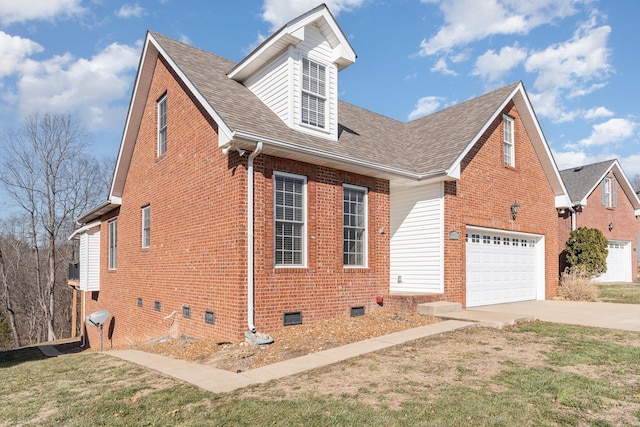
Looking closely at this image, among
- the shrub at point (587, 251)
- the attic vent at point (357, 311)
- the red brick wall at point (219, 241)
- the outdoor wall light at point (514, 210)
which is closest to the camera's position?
the red brick wall at point (219, 241)

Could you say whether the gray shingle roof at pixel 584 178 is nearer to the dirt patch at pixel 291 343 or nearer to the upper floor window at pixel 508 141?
the upper floor window at pixel 508 141

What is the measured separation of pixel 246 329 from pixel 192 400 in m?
3.42

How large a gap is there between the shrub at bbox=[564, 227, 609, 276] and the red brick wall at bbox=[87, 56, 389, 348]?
12.3 m

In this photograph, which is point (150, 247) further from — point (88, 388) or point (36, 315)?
point (36, 315)

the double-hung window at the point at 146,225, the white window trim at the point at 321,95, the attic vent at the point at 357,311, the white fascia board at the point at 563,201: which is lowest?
the attic vent at the point at 357,311

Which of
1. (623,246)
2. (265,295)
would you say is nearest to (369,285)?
(265,295)

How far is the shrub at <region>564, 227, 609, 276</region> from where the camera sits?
19.5 metres

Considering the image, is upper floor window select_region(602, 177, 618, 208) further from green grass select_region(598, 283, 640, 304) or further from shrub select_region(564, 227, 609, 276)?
green grass select_region(598, 283, 640, 304)

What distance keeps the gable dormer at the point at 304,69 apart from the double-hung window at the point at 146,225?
5313mm

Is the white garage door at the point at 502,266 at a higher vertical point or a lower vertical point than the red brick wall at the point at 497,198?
lower

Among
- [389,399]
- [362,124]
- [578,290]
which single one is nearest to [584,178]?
[578,290]

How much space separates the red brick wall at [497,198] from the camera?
1237 centimetres

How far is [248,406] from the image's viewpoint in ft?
17.2

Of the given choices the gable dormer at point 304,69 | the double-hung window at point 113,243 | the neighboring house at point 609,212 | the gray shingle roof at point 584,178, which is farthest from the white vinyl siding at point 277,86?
the gray shingle roof at point 584,178
